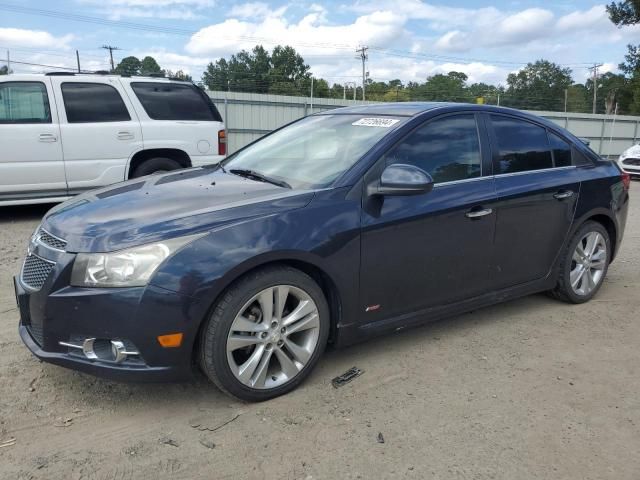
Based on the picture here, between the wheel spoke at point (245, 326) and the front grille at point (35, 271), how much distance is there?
95 centimetres

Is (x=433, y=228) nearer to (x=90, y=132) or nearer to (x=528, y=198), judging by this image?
(x=528, y=198)

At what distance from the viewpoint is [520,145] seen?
4.07 metres

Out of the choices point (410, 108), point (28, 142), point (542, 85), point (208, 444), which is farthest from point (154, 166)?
point (542, 85)

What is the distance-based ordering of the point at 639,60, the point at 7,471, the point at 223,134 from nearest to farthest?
1. the point at 7,471
2. the point at 223,134
3. the point at 639,60

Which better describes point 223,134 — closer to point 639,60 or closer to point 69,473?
point 69,473

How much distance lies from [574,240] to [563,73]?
10083 centimetres

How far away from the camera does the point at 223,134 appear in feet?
26.9

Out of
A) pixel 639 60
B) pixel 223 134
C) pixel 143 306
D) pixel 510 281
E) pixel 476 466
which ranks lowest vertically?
pixel 476 466

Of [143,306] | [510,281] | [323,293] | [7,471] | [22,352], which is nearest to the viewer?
[7,471]

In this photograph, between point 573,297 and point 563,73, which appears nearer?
point 573,297

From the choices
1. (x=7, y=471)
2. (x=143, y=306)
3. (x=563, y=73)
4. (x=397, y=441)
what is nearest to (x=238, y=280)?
(x=143, y=306)

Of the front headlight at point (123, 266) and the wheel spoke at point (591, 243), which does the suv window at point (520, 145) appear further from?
the front headlight at point (123, 266)

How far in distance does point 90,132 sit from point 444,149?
5.39 m

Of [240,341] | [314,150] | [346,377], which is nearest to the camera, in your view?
[240,341]
